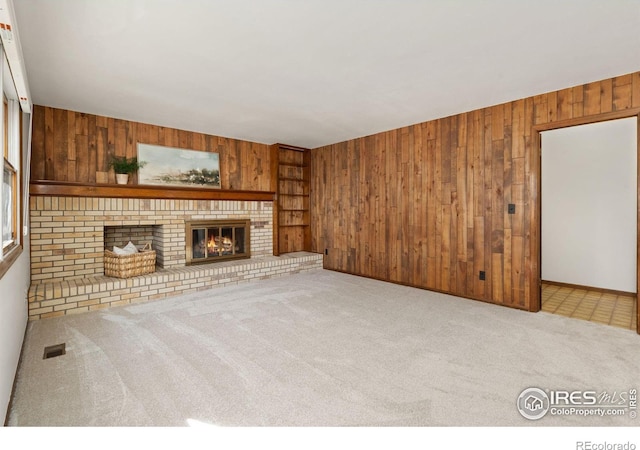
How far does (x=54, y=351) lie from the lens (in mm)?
2607

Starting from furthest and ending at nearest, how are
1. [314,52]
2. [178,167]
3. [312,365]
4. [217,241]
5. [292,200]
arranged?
1. [292,200]
2. [217,241]
3. [178,167]
4. [314,52]
5. [312,365]

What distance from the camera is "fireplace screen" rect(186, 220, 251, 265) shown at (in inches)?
198

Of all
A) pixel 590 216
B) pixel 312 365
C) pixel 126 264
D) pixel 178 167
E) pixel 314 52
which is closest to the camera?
pixel 312 365

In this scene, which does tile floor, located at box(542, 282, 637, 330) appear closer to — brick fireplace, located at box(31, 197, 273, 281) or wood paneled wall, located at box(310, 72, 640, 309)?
wood paneled wall, located at box(310, 72, 640, 309)

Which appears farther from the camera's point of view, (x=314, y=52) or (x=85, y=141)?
(x=85, y=141)

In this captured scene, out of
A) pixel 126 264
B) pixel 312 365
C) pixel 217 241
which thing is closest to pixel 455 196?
pixel 312 365

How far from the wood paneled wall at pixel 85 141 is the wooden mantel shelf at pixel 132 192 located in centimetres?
14

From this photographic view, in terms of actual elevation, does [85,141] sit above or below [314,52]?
below

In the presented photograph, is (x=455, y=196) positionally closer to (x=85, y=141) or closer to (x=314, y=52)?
(x=314, y=52)

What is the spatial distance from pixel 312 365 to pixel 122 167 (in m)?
3.67

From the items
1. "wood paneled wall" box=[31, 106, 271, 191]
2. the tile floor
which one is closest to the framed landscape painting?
"wood paneled wall" box=[31, 106, 271, 191]

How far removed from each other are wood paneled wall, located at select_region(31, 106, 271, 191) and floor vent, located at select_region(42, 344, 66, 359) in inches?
84.5
